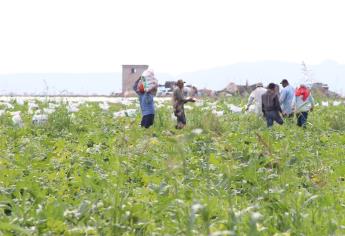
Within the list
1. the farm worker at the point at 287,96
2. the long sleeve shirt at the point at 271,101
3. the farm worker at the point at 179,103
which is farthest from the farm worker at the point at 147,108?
the farm worker at the point at 287,96

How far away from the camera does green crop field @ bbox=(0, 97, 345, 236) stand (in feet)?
13.6

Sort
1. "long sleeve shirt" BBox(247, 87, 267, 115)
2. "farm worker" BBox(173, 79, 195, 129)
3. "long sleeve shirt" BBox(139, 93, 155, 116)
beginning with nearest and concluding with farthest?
"long sleeve shirt" BBox(139, 93, 155, 116)
"farm worker" BBox(173, 79, 195, 129)
"long sleeve shirt" BBox(247, 87, 267, 115)

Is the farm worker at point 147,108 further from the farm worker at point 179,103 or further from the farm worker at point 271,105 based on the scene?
the farm worker at point 271,105

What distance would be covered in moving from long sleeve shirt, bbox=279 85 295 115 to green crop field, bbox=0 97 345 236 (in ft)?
9.57

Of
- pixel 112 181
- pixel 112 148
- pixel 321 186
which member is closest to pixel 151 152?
pixel 112 148

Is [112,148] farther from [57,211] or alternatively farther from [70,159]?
[57,211]

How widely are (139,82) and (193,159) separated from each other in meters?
5.33

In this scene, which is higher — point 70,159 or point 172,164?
point 172,164

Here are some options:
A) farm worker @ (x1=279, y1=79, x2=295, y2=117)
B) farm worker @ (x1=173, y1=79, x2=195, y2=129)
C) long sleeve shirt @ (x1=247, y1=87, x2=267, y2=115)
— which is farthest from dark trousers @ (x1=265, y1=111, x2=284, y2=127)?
farm worker @ (x1=173, y1=79, x2=195, y2=129)

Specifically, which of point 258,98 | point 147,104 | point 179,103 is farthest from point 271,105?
point 147,104

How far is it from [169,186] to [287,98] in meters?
9.44

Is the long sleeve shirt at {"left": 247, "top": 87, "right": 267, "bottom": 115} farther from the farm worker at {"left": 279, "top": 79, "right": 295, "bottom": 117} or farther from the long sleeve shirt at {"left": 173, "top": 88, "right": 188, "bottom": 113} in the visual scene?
the long sleeve shirt at {"left": 173, "top": 88, "right": 188, "bottom": 113}

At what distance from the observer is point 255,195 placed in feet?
19.9

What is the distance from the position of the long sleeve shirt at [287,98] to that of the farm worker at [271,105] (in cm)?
92
